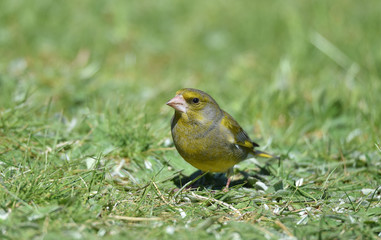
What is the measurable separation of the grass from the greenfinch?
1.04 ft

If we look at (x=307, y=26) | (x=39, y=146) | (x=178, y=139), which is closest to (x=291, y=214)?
(x=178, y=139)

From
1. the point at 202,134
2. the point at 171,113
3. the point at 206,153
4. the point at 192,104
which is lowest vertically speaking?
the point at 171,113

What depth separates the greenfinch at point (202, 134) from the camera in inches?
170

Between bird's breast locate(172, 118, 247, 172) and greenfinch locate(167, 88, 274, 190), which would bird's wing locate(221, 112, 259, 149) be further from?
bird's breast locate(172, 118, 247, 172)

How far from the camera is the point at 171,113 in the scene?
244 inches

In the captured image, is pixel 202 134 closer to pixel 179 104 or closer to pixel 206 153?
pixel 206 153

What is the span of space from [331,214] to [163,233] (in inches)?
56.6

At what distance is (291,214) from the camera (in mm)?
4066

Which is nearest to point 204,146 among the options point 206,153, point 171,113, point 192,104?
point 206,153

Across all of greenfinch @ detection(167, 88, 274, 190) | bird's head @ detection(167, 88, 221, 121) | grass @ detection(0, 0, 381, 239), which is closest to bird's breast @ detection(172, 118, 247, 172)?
greenfinch @ detection(167, 88, 274, 190)

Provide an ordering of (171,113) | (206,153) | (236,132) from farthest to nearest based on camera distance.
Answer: (171,113)
(236,132)
(206,153)

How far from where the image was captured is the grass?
3.68m

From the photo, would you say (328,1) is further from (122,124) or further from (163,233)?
(163,233)

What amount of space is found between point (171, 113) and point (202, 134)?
187 centimetres
